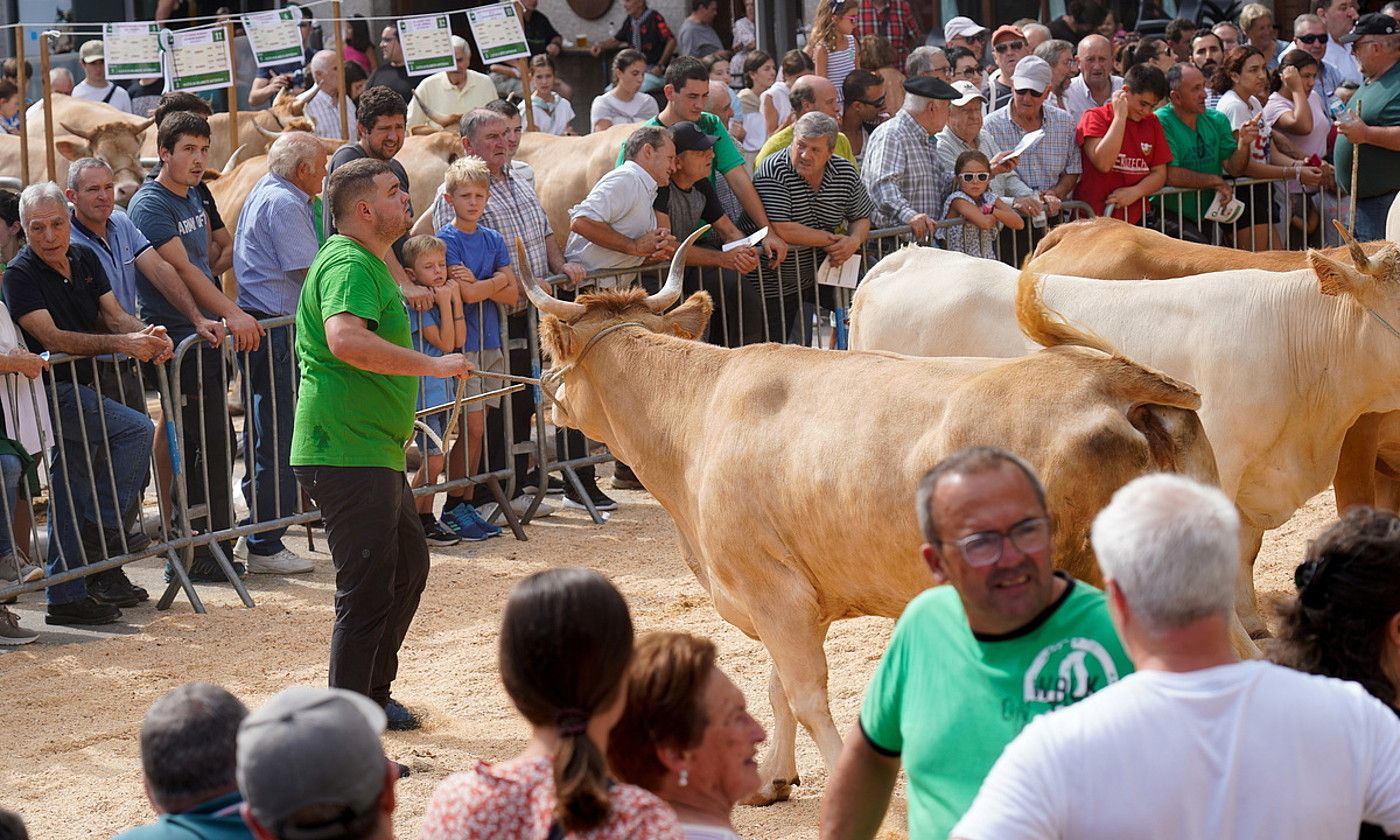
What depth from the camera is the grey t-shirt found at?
888 cm

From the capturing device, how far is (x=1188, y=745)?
2.58 metres

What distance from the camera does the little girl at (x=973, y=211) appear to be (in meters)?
11.3

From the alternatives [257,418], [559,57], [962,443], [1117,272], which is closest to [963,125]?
[1117,272]

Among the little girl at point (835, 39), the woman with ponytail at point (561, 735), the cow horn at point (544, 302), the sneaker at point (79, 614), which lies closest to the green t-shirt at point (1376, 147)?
the little girl at point (835, 39)

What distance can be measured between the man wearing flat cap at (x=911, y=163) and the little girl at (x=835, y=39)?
3162 millimetres

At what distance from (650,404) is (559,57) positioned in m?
16.3

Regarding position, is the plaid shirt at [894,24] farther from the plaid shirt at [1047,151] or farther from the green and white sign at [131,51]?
the green and white sign at [131,51]

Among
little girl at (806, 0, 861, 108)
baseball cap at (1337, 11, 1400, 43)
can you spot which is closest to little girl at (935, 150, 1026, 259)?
baseball cap at (1337, 11, 1400, 43)

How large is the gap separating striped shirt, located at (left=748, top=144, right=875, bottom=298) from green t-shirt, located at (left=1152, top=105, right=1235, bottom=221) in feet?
9.82

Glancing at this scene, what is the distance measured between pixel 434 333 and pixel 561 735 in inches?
253

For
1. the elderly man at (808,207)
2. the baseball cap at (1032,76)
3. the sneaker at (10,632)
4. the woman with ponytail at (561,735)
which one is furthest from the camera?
the baseball cap at (1032,76)

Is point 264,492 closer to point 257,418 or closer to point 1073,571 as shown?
point 257,418

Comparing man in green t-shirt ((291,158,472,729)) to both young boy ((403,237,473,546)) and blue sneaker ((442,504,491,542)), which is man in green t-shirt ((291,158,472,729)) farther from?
blue sneaker ((442,504,491,542))

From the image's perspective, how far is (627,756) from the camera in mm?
3004
